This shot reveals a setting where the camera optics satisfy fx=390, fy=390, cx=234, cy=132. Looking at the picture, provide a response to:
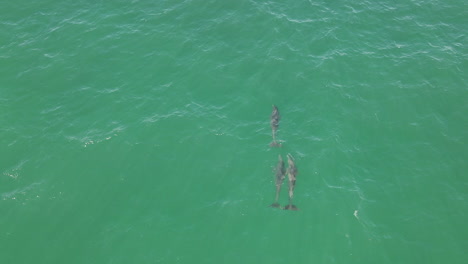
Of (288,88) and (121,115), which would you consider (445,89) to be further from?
(121,115)

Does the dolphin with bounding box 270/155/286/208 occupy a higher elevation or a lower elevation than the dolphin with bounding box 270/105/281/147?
lower

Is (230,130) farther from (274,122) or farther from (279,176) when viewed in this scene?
(279,176)

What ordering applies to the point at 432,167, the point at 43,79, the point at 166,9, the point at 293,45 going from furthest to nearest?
the point at 166,9 → the point at 293,45 → the point at 43,79 → the point at 432,167

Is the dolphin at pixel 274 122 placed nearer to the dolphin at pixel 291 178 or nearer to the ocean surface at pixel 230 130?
the ocean surface at pixel 230 130

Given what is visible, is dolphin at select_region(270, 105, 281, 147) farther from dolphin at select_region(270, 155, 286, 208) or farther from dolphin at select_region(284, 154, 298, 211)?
dolphin at select_region(284, 154, 298, 211)

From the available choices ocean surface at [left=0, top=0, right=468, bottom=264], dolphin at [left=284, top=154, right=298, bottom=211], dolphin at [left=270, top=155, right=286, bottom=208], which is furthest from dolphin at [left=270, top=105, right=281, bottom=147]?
dolphin at [left=284, top=154, right=298, bottom=211]

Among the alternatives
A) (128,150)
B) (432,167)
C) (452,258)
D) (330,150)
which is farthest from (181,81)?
(452,258)

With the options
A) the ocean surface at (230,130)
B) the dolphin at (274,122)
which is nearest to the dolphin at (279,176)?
the ocean surface at (230,130)

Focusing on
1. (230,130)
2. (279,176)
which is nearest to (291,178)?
(279,176)
